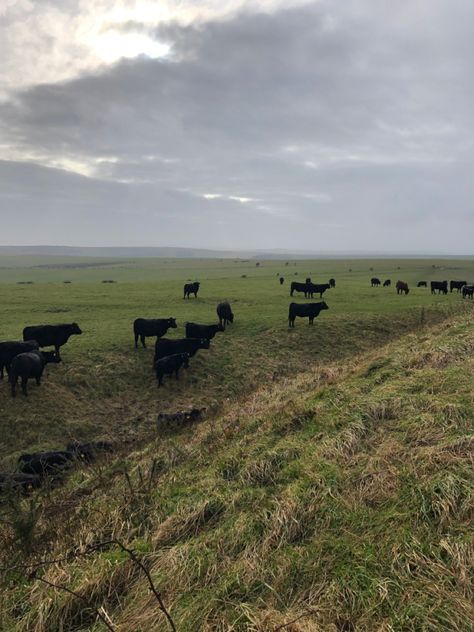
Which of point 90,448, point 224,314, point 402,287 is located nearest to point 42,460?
point 90,448

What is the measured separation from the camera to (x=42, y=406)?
14.4 metres

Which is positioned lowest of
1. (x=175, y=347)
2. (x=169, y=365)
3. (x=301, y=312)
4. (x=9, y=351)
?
(x=169, y=365)

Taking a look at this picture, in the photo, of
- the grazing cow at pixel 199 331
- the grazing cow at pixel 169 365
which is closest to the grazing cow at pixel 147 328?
the grazing cow at pixel 199 331

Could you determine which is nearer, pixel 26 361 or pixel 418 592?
pixel 418 592

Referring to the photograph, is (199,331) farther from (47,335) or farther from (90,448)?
(90,448)

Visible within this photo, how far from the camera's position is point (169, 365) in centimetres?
1723

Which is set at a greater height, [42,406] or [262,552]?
[262,552]

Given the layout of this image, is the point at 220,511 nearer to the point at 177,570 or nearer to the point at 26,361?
the point at 177,570

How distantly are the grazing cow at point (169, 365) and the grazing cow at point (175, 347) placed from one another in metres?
0.94

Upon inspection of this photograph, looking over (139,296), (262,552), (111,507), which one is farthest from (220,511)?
(139,296)

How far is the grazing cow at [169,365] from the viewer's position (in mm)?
16984

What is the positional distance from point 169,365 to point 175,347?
197cm

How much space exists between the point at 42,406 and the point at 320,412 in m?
10.9

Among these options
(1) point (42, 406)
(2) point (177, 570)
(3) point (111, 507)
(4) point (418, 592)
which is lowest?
(1) point (42, 406)
